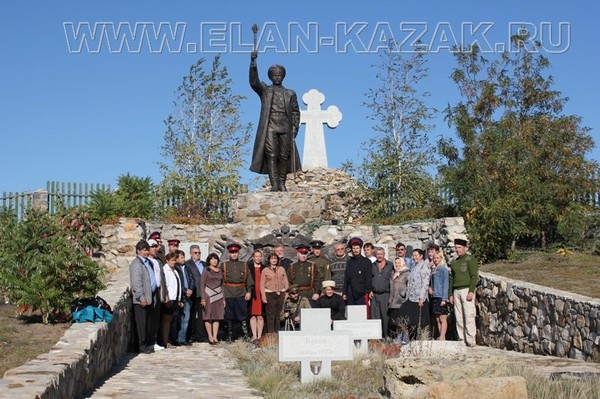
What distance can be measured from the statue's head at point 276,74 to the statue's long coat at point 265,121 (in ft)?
0.58

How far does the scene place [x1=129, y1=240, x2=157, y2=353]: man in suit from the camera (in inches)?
406

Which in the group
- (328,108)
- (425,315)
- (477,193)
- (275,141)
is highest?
(328,108)

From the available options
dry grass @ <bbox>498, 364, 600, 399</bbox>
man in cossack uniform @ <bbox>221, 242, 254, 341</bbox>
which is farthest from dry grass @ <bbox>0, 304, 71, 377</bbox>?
dry grass @ <bbox>498, 364, 600, 399</bbox>

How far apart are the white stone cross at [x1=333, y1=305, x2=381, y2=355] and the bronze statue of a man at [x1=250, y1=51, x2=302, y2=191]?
24.9 ft

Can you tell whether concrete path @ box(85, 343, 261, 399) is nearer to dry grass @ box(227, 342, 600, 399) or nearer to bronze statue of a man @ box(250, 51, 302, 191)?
dry grass @ box(227, 342, 600, 399)

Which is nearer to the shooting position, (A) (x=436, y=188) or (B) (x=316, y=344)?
(B) (x=316, y=344)

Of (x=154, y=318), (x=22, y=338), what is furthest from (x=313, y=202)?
(x=22, y=338)

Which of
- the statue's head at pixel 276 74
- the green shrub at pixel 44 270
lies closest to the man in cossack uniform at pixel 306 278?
the green shrub at pixel 44 270

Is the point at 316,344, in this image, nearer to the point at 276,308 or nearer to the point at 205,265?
the point at 276,308

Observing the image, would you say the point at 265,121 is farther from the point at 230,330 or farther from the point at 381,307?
the point at 381,307

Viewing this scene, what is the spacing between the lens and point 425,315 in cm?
1137

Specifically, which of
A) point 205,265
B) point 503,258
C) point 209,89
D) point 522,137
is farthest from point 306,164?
point 205,265

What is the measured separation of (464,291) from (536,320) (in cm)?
126

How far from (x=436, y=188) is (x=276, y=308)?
9215 mm
